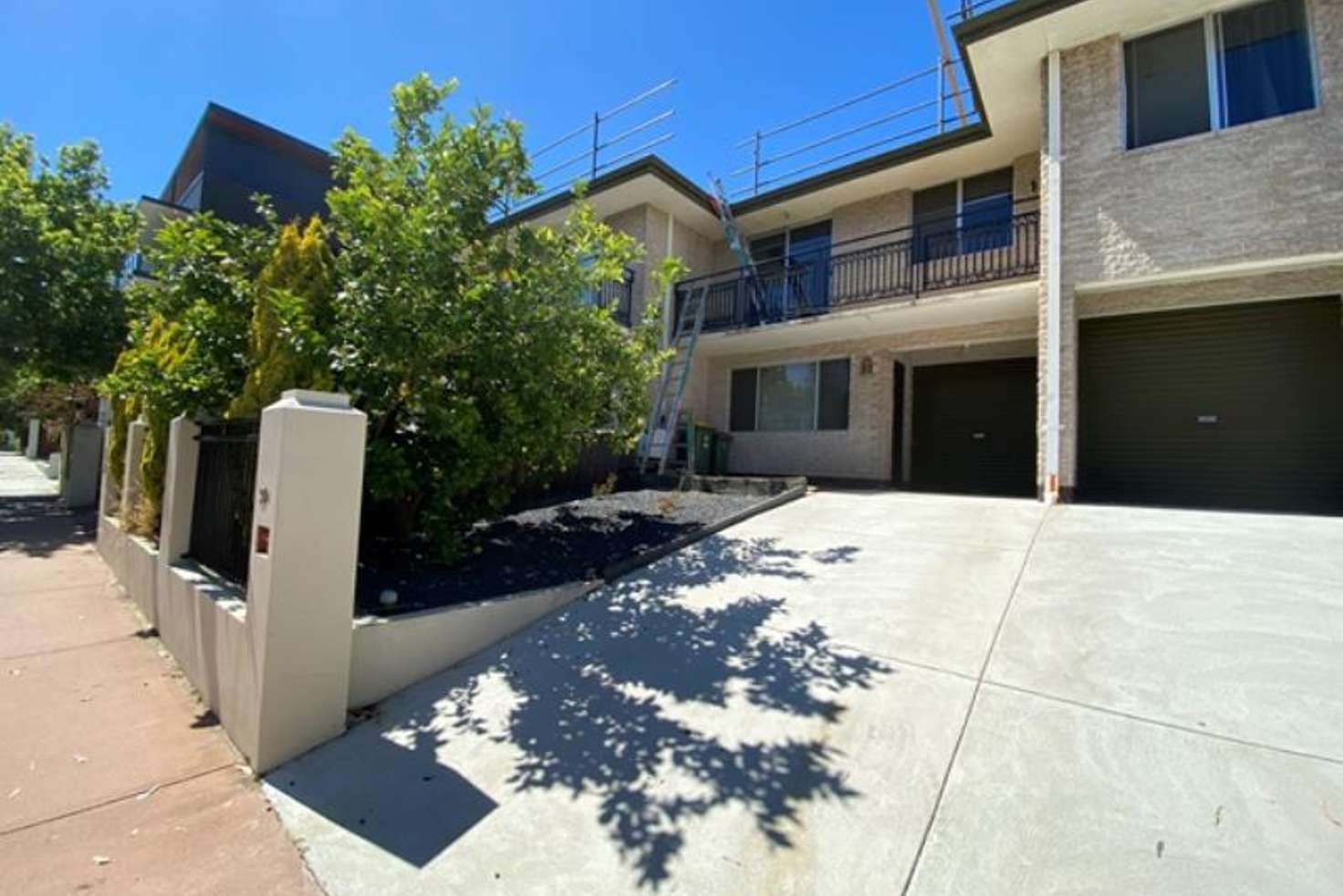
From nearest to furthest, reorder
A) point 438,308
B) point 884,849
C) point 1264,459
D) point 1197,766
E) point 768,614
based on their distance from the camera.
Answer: point 884,849 → point 1197,766 → point 768,614 → point 438,308 → point 1264,459

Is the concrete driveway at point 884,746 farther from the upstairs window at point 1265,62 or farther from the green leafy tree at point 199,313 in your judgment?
the upstairs window at point 1265,62

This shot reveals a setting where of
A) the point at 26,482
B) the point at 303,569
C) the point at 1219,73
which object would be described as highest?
the point at 1219,73

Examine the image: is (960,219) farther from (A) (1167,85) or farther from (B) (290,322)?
(B) (290,322)

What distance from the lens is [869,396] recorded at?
11.7 meters

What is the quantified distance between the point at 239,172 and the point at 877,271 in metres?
17.0

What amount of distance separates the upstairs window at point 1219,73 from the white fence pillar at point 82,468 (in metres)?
19.6

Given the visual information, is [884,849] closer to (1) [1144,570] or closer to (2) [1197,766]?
(2) [1197,766]

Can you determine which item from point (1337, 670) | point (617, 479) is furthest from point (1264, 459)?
point (617, 479)

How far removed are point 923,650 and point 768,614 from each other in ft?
3.89

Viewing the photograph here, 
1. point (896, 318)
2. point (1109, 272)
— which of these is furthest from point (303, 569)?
point (896, 318)

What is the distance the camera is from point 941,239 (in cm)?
1133

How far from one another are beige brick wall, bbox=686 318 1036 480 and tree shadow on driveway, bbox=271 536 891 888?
733cm

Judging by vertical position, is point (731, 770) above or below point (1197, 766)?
Result: below

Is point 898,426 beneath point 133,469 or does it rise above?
above
